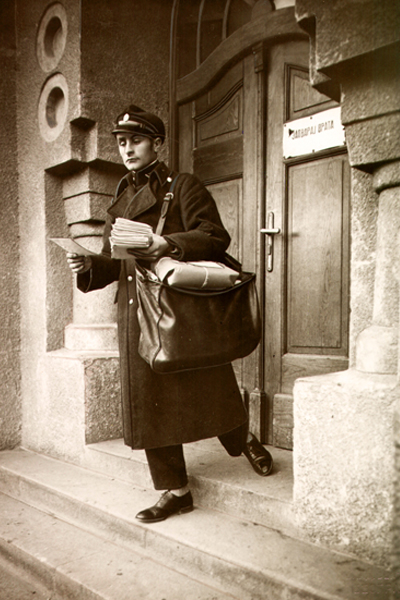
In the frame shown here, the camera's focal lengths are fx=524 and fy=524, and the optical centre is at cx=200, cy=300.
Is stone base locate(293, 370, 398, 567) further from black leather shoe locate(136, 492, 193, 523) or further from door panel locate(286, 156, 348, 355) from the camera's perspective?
door panel locate(286, 156, 348, 355)

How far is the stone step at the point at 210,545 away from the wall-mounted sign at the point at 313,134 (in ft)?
6.52

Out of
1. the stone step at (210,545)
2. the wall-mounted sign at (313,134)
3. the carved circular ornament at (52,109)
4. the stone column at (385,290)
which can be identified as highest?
the carved circular ornament at (52,109)

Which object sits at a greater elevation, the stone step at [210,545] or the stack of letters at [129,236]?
the stack of letters at [129,236]

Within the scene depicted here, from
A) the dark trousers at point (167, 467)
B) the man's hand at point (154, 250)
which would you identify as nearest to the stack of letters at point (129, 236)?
the man's hand at point (154, 250)

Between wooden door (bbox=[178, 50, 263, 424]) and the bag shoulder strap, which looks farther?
wooden door (bbox=[178, 50, 263, 424])

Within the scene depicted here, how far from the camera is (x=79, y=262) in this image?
239 cm

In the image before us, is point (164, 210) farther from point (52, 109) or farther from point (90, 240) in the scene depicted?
point (52, 109)

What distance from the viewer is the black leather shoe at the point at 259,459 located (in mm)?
2568

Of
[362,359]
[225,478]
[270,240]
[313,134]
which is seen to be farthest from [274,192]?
[225,478]

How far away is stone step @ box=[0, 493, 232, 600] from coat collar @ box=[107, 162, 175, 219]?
1540 millimetres

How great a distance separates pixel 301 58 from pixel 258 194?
80 centimetres

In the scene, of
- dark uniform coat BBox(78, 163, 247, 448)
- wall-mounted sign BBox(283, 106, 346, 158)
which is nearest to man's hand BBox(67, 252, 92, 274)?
dark uniform coat BBox(78, 163, 247, 448)

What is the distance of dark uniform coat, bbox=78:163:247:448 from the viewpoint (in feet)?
7.59

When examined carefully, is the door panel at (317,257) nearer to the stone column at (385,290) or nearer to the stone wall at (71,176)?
the stone column at (385,290)
